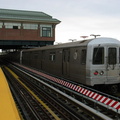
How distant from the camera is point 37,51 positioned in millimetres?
26172

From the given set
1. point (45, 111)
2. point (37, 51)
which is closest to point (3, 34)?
point (37, 51)

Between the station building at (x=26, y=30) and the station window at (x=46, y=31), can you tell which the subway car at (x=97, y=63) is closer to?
the station building at (x=26, y=30)

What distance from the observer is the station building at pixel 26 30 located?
4100 centimetres

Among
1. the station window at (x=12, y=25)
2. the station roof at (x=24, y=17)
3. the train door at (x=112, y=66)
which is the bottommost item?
the train door at (x=112, y=66)

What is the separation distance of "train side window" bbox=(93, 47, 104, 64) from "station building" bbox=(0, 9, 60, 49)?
30.4 meters

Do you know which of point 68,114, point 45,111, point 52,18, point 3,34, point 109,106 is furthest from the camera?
point 52,18

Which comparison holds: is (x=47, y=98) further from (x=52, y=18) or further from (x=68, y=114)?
(x=52, y=18)

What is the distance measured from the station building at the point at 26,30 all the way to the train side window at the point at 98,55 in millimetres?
30379

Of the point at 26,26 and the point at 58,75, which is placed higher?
the point at 26,26

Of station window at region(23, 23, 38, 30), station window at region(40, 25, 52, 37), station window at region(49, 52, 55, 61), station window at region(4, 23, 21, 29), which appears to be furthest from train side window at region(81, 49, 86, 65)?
station window at region(40, 25, 52, 37)

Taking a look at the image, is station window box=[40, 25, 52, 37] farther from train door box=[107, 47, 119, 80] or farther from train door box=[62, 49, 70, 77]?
train door box=[107, 47, 119, 80]

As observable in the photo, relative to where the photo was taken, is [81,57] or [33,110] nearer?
[33,110]

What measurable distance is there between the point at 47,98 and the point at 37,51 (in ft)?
43.5

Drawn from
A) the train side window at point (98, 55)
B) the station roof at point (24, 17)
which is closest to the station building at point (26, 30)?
the station roof at point (24, 17)
